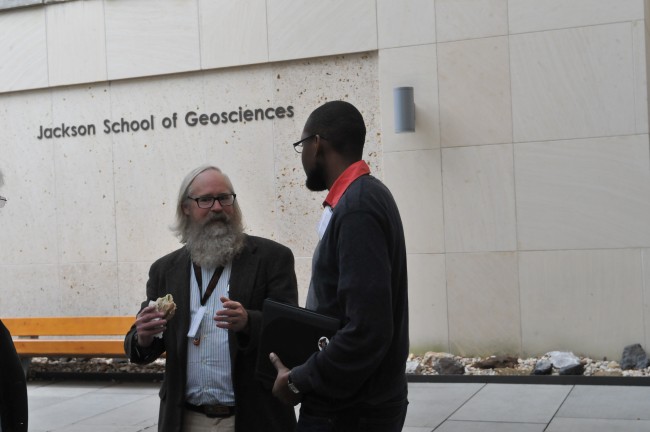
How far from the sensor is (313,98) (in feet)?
35.8

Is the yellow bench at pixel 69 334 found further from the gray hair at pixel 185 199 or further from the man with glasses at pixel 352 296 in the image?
the man with glasses at pixel 352 296

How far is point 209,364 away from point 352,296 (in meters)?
1.23

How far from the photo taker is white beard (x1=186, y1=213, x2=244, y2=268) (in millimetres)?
3961

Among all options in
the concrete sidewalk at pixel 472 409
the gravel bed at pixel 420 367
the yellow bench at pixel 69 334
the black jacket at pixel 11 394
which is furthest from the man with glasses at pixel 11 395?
the gravel bed at pixel 420 367

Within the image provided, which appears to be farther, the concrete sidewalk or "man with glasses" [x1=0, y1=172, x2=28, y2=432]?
the concrete sidewalk

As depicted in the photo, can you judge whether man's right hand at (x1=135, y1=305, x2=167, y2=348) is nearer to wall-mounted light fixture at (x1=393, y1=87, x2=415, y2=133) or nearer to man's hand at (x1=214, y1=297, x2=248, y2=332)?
man's hand at (x1=214, y1=297, x2=248, y2=332)

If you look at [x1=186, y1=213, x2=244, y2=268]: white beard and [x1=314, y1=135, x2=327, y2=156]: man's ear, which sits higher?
[x1=314, y1=135, x2=327, y2=156]: man's ear

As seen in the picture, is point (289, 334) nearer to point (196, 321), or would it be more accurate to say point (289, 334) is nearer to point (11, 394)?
point (196, 321)

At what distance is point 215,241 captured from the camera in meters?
3.98

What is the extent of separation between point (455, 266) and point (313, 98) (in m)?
2.75

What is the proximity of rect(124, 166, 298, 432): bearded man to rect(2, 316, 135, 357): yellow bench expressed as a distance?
6.20m

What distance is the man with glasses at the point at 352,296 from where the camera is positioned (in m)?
2.83

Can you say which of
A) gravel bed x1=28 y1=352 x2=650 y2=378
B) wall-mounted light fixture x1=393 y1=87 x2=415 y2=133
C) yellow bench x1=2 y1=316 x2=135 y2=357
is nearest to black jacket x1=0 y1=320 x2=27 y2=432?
yellow bench x1=2 y1=316 x2=135 y2=357

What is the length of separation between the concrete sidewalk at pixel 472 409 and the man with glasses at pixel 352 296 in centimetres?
440
